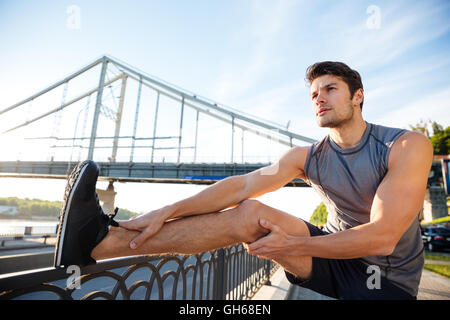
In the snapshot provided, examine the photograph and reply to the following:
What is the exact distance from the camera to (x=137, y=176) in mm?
23938

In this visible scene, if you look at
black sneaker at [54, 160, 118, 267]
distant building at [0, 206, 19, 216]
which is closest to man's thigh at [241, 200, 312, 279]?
black sneaker at [54, 160, 118, 267]

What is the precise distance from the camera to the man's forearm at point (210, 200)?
1.54m

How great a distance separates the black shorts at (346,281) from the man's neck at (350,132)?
0.65 metres

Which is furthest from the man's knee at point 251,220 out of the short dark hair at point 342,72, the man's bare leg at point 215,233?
the short dark hair at point 342,72

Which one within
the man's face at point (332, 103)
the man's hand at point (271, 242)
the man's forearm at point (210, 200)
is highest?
the man's face at point (332, 103)

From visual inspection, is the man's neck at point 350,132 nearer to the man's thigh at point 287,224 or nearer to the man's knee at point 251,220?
the man's thigh at point 287,224

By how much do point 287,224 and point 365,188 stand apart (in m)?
0.52

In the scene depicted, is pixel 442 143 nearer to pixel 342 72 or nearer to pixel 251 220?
pixel 342 72

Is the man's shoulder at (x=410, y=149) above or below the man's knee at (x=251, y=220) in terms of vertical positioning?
above
